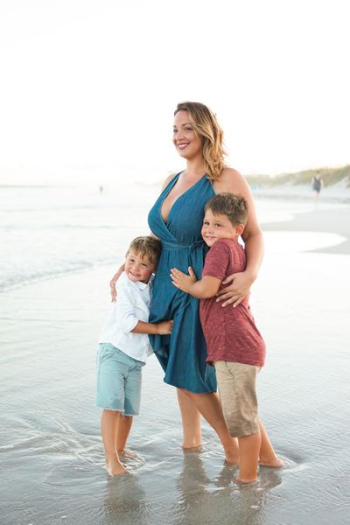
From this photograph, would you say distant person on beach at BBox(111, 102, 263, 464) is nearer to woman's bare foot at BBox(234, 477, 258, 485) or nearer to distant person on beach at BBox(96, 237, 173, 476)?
distant person on beach at BBox(96, 237, 173, 476)

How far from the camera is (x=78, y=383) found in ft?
15.3

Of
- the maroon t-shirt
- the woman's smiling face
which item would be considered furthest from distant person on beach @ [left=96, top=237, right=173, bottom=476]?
the woman's smiling face

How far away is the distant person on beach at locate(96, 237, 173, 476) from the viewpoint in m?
3.48

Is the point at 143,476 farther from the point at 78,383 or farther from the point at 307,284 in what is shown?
the point at 307,284

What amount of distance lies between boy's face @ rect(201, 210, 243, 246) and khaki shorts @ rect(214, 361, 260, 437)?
1.93 feet

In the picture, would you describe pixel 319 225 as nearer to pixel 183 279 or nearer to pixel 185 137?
pixel 185 137

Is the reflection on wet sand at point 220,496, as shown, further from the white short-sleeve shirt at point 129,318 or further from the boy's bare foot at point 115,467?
the white short-sleeve shirt at point 129,318

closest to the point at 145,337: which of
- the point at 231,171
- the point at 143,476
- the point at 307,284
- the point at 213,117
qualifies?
the point at 143,476

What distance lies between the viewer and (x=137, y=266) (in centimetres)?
359

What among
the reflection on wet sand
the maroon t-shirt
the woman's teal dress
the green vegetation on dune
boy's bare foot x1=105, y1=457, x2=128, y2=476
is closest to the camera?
the reflection on wet sand

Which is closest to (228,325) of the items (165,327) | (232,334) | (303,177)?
(232,334)

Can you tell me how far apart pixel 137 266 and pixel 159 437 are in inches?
39.2

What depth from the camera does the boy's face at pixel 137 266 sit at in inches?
141

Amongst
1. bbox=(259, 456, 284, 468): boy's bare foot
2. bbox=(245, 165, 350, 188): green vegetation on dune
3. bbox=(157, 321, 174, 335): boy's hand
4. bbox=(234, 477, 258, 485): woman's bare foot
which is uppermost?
bbox=(245, 165, 350, 188): green vegetation on dune
